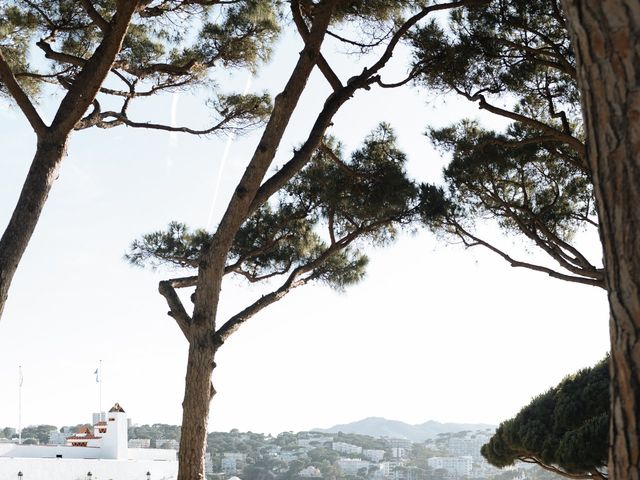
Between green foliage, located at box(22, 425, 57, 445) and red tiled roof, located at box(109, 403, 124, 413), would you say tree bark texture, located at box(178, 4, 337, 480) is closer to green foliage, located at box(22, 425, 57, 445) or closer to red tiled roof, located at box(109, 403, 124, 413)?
red tiled roof, located at box(109, 403, 124, 413)

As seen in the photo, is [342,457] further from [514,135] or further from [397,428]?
[514,135]

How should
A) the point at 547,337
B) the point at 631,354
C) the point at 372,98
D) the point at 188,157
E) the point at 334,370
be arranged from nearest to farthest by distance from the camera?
the point at 631,354, the point at 372,98, the point at 188,157, the point at 547,337, the point at 334,370

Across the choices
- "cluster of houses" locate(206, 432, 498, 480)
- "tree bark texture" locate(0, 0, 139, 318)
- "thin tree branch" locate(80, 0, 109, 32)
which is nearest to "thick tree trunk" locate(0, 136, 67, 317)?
"tree bark texture" locate(0, 0, 139, 318)

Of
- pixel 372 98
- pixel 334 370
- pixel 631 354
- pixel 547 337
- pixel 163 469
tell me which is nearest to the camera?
pixel 631 354

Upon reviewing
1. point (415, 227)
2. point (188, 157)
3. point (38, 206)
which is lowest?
point (38, 206)

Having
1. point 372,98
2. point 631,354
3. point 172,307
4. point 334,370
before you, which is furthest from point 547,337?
point 631,354

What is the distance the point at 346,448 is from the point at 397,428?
630cm

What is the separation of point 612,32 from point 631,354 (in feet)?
1.48

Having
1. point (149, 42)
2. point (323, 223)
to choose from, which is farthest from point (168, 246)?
point (149, 42)

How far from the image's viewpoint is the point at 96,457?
17062 mm

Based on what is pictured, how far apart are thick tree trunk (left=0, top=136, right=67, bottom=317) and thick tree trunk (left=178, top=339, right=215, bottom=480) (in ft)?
3.47

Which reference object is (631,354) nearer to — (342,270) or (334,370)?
(342,270)

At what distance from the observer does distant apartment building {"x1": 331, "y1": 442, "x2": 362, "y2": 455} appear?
18.6 meters

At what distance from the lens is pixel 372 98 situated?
809 cm
